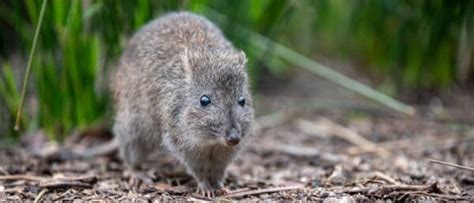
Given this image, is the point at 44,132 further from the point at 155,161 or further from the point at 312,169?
the point at 312,169

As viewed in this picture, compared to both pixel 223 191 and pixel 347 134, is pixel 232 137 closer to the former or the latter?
pixel 223 191

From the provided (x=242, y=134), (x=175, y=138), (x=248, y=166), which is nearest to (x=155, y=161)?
(x=248, y=166)


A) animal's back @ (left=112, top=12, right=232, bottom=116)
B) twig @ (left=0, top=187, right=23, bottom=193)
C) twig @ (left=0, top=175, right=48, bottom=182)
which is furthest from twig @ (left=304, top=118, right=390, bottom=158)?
twig @ (left=0, top=187, right=23, bottom=193)

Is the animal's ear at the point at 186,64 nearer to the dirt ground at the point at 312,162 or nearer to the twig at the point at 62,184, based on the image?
the dirt ground at the point at 312,162

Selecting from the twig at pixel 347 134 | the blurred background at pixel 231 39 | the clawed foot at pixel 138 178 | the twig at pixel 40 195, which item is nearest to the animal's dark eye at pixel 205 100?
the clawed foot at pixel 138 178

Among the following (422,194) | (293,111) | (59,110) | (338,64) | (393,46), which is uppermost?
(338,64)
